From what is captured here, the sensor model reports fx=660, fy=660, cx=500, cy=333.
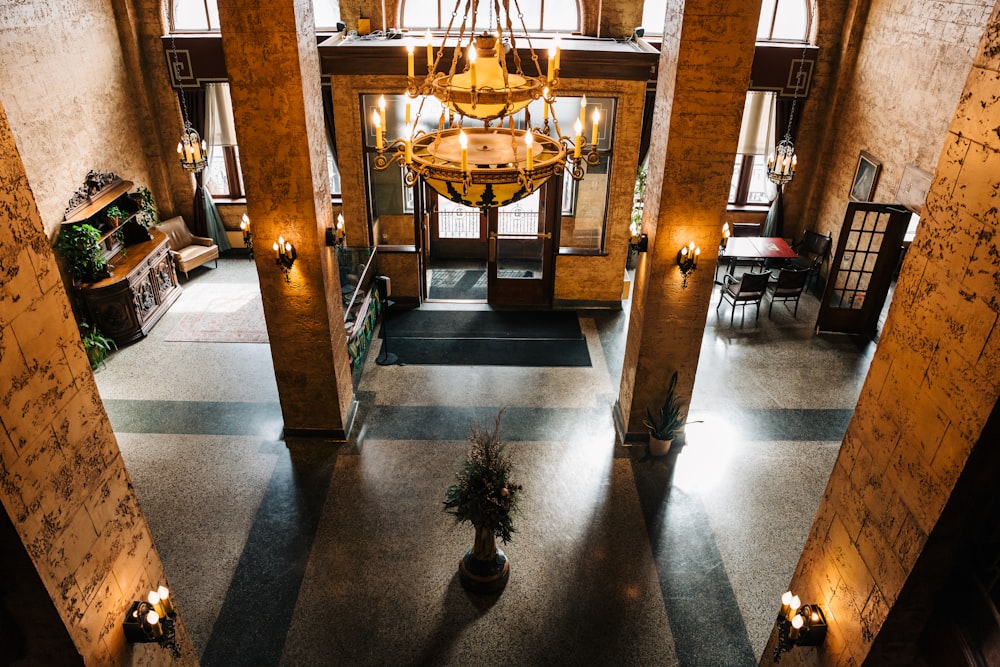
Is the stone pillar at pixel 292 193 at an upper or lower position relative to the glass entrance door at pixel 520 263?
upper

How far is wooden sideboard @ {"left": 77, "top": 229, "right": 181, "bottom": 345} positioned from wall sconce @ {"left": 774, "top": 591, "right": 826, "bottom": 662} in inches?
333

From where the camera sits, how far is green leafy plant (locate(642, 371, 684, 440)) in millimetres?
6852

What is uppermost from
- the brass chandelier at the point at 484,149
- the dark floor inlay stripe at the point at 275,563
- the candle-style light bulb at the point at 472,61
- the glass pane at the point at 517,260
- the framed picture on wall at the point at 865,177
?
the candle-style light bulb at the point at 472,61

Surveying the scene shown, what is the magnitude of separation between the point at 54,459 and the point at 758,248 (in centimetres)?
957

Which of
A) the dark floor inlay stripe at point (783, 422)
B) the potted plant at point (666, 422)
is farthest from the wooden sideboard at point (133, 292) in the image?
the dark floor inlay stripe at point (783, 422)

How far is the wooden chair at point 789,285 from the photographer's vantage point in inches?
381

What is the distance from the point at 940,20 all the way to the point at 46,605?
397 inches

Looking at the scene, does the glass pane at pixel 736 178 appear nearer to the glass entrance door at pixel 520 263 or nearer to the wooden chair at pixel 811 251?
the wooden chair at pixel 811 251

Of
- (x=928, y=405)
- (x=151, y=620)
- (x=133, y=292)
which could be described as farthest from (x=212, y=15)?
(x=928, y=405)

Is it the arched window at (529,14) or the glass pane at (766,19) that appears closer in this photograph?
the arched window at (529,14)

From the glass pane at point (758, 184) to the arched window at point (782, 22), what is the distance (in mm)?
1884

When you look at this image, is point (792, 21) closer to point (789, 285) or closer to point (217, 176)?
point (789, 285)

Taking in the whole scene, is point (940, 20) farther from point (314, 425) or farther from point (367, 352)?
point (314, 425)

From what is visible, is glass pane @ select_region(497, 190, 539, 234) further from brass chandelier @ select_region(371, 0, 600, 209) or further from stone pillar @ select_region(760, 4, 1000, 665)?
stone pillar @ select_region(760, 4, 1000, 665)
